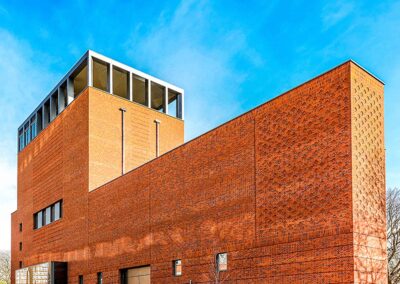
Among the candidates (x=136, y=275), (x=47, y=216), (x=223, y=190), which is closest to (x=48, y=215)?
(x=47, y=216)

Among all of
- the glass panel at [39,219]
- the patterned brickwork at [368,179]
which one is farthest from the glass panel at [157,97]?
the patterned brickwork at [368,179]

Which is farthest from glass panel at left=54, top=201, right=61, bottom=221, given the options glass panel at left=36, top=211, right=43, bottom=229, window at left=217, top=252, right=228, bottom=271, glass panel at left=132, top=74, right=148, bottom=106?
window at left=217, top=252, right=228, bottom=271

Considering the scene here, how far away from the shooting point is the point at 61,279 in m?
31.2

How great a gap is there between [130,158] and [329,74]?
1936 cm

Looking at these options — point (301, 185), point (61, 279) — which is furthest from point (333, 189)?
point (61, 279)

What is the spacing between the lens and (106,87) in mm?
33906

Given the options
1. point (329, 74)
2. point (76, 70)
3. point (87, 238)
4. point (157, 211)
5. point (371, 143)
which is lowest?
point (87, 238)

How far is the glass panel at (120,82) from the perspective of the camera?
33544mm

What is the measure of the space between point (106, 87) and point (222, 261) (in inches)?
763

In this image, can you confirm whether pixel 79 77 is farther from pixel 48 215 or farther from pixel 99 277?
pixel 99 277

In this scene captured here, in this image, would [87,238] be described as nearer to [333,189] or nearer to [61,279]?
[61,279]

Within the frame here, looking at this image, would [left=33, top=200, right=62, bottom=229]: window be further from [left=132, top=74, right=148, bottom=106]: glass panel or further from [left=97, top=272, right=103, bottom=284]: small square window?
[left=132, top=74, right=148, bottom=106]: glass panel

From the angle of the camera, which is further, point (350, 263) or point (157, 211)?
point (157, 211)

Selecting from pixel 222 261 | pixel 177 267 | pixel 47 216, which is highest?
pixel 47 216
